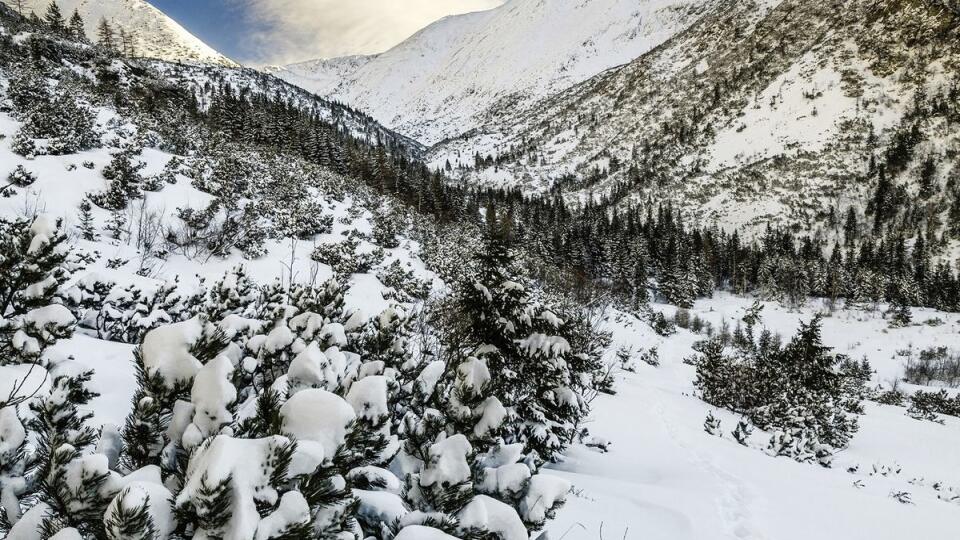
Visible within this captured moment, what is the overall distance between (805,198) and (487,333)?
92.2 metres

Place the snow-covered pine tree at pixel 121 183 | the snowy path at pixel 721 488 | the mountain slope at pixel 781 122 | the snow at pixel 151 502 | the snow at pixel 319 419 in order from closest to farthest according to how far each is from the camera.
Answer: the snow at pixel 151 502, the snow at pixel 319 419, the snowy path at pixel 721 488, the snow-covered pine tree at pixel 121 183, the mountain slope at pixel 781 122

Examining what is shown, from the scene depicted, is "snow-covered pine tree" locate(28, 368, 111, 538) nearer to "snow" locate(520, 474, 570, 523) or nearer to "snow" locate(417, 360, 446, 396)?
"snow" locate(520, 474, 570, 523)

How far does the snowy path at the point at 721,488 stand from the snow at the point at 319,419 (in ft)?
8.76

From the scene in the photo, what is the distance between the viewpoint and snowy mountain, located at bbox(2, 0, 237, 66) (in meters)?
156

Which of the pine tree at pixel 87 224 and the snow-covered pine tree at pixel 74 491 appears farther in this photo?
the pine tree at pixel 87 224

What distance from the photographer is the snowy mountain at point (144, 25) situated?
15600 cm

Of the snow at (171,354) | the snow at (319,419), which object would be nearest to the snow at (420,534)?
the snow at (319,419)

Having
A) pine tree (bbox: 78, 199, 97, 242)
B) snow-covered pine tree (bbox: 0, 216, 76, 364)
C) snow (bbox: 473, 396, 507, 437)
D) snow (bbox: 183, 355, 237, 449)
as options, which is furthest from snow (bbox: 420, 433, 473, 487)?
pine tree (bbox: 78, 199, 97, 242)

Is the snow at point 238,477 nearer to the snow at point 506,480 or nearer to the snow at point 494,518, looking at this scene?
the snow at point 494,518

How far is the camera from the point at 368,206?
108 ft

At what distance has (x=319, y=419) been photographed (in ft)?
5.11

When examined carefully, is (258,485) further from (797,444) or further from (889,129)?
(889,129)

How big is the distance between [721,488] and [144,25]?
230714 mm

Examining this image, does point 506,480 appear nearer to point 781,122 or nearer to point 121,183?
point 121,183
